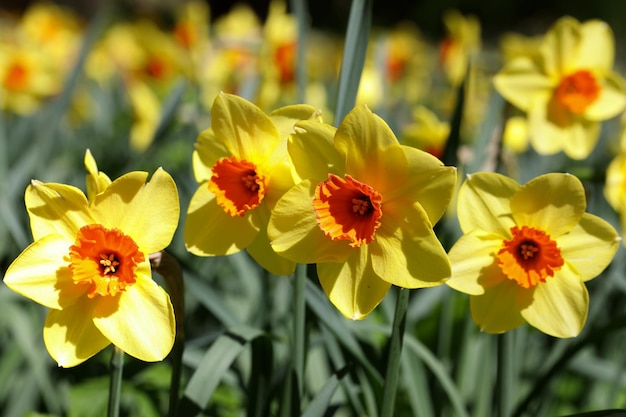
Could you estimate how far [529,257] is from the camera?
3.75 ft

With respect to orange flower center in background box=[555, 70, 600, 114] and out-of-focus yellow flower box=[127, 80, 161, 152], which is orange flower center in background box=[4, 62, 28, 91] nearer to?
out-of-focus yellow flower box=[127, 80, 161, 152]

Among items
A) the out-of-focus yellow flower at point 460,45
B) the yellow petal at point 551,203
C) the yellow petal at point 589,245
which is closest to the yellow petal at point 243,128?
the yellow petal at point 551,203

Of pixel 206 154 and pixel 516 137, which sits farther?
pixel 516 137

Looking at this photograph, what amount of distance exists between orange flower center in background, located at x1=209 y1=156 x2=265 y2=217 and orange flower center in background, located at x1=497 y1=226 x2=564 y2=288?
16.6 inches

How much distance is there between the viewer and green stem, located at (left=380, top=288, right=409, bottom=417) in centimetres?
111

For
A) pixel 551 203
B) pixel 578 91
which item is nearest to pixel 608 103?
pixel 578 91

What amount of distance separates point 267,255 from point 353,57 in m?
0.43

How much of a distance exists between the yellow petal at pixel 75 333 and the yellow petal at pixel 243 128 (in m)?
0.35

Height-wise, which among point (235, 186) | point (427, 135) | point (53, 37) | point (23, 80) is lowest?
point (53, 37)

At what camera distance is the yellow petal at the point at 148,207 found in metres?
1.08

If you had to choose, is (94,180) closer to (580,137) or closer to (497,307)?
(497,307)

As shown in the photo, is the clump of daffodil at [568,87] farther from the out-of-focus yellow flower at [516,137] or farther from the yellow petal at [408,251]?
the yellow petal at [408,251]

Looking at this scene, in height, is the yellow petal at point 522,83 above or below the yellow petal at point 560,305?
above

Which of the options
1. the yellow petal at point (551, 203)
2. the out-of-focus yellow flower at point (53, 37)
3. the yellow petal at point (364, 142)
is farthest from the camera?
the out-of-focus yellow flower at point (53, 37)
